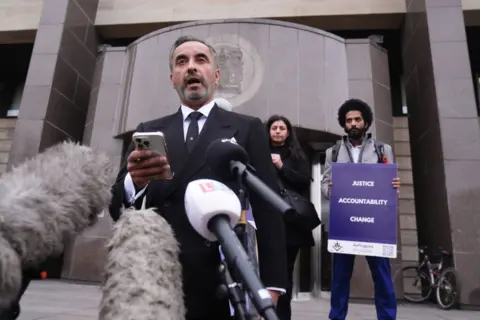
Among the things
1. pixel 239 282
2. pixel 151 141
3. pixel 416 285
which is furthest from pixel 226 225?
pixel 416 285

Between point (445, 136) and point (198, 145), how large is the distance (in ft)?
24.1

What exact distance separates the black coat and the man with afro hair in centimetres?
35

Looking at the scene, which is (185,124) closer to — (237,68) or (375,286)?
(375,286)

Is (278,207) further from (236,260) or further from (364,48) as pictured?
(364,48)

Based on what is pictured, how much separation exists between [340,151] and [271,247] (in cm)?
256

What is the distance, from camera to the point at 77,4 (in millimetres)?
10883

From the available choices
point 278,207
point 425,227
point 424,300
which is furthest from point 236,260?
point 425,227

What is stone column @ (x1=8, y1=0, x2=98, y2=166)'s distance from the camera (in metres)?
9.64

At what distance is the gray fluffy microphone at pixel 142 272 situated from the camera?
998 mm

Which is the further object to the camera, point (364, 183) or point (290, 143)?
point (290, 143)

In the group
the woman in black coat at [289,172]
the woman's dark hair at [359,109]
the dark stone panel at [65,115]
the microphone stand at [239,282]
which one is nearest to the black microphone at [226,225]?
the microphone stand at [239,282]

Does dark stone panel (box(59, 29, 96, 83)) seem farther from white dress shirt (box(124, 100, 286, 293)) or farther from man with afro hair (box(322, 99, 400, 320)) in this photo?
white dress shirt (box(124, 100, 286, 293))

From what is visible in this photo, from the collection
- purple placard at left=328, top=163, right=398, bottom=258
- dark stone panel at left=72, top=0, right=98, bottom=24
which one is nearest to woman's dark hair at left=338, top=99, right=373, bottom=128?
purple placard at left=328, top=163, right=398, bottom=258

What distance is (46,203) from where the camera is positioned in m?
0.92
